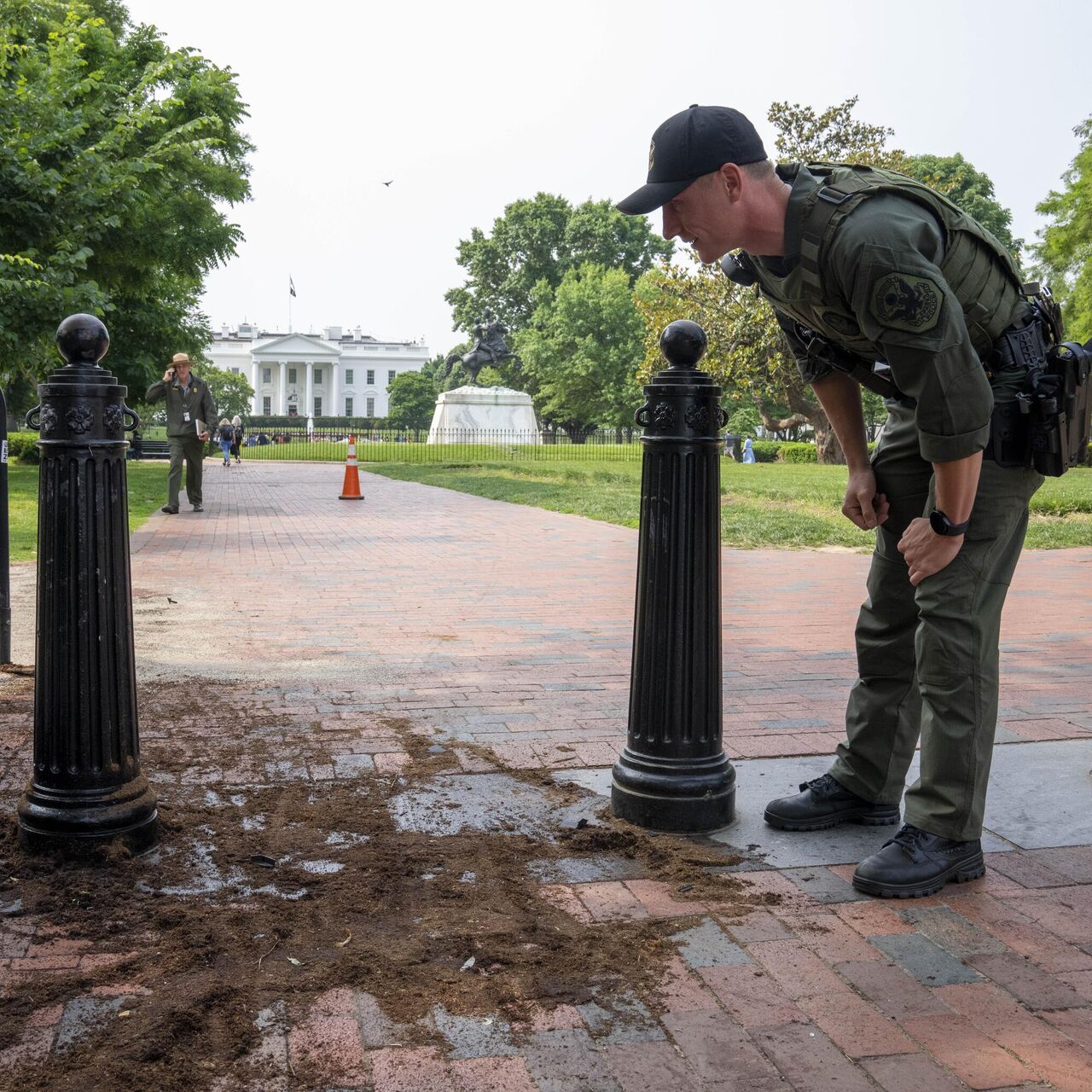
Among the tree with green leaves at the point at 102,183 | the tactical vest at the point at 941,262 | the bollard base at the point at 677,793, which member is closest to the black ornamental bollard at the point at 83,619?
the bollard base at the point at 677,793

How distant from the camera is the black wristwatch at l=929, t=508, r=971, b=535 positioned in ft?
8.62

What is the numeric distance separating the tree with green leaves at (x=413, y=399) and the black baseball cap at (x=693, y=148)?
94.6 metres

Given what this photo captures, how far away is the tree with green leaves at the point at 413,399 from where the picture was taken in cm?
9694

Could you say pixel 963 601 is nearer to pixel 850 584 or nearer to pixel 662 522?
pixel 662 522

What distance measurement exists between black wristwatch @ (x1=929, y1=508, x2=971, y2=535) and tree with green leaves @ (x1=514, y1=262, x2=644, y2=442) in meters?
55.7

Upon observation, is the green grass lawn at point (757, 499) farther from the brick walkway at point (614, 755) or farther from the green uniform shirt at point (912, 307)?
the green uniform shirt at point (912, 307)

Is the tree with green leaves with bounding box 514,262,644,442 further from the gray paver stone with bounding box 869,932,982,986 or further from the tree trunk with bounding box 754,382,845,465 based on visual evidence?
the gray paver stone with bounding box 869,932,982,986

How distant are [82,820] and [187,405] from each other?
11439mm

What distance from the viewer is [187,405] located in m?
13.6

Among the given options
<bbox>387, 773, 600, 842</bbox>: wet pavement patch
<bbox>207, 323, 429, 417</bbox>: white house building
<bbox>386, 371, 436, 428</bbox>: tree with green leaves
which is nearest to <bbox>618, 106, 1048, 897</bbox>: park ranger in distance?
<bbox>387, 773, 600, 842</bbox>: wet pavement patch

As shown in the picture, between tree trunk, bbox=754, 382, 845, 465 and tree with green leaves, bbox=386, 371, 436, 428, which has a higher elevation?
tree with green leaves, bbox=386, 371, 436, 428

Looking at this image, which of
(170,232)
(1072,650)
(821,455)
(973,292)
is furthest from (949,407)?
(821,455)

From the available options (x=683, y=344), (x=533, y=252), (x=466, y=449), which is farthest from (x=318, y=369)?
(x=683, y=344)

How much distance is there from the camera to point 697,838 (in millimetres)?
3051
